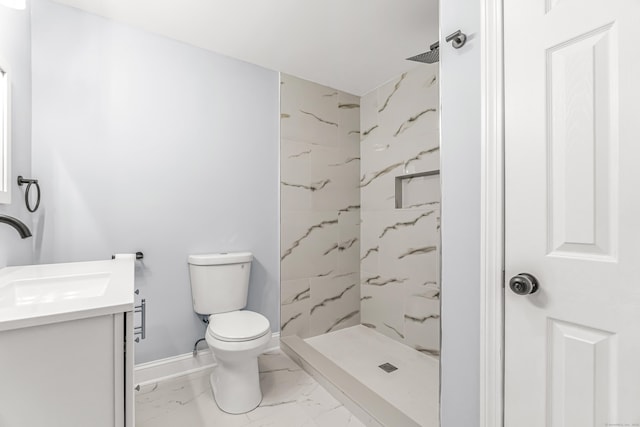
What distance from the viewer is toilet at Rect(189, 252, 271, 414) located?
5.47 feet

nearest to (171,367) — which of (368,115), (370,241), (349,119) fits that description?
(370,241)

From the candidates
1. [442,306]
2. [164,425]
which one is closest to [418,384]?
[442,306]

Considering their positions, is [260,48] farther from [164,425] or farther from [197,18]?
[164,425]

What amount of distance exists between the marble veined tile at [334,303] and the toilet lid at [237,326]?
0.80 metres

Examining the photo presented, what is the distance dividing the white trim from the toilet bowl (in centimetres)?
112

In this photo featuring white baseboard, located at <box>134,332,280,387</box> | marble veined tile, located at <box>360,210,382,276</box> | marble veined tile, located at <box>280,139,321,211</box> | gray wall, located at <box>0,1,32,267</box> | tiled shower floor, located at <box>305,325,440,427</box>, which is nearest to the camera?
gray wall, located at <box>0,1,32,267</box>

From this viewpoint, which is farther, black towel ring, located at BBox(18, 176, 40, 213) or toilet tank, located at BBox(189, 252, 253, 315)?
toilet tank, located at BBox(189, 252, 253, 315)

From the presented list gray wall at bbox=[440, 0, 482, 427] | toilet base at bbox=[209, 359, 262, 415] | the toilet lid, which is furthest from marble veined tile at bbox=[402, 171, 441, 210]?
toilet base at bbox=[209, 359, 262, 415]

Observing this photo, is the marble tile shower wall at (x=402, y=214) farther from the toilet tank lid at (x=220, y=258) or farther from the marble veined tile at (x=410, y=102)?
the toilet tank lid at (x=220, y=258)

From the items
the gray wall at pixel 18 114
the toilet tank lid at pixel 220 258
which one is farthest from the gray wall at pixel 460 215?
the gray wall at pixel 18 114

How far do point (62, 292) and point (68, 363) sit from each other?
0.49 meters

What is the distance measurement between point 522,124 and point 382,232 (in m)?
1.82

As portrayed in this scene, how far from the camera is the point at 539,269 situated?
0.90m

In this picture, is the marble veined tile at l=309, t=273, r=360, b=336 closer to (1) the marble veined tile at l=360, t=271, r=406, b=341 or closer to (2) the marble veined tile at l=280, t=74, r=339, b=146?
(1) the marble veined tile at l=360, t=271, r=406, b=341
